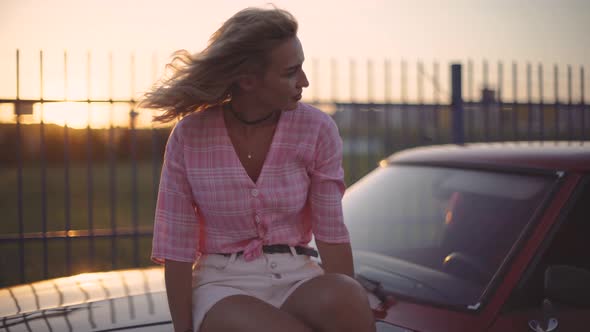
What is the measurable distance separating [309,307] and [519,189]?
1022mm

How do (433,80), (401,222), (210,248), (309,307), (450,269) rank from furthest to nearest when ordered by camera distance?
(433,80) → (401,222) → (450,269) → (210,248) → (309,307)

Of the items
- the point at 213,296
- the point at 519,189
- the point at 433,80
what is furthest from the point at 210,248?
the point at 433,80

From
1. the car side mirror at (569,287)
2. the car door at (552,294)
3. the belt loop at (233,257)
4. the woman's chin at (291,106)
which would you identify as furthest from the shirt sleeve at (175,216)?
the car side mirror at (569,287)

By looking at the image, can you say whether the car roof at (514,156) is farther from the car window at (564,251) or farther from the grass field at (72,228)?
the grass field at (72,228)

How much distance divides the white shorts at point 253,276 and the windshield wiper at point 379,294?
249 millimetres

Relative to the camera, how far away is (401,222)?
3.01m

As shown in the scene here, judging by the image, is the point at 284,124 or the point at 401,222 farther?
the point at 401,222

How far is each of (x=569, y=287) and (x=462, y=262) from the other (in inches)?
16.8

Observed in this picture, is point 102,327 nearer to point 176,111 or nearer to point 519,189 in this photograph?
point 176,111

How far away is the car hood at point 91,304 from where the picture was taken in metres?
2.07

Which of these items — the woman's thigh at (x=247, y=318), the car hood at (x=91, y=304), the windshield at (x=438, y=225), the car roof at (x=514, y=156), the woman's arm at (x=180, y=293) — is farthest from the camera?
the car roof at (x=514, y=156)

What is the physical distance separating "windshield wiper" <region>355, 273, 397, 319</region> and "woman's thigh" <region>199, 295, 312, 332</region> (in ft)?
1.24

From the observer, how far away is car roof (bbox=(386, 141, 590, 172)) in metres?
2.34

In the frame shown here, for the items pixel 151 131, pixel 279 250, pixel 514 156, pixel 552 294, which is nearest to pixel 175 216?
pixel 279 250
